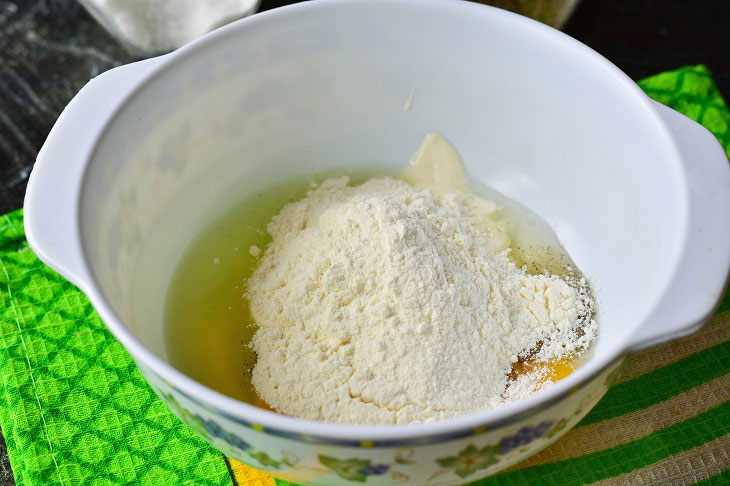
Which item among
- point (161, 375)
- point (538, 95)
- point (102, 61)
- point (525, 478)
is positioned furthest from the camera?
point (102, 61)

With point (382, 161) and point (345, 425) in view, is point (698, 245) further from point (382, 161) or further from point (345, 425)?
point (382, 161)

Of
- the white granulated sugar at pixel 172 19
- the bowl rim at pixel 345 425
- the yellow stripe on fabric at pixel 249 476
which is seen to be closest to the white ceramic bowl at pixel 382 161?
the bowl rim at pixel 345 425

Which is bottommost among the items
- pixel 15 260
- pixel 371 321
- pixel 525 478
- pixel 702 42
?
pixel 702 42

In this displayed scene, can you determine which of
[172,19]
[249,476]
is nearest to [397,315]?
[249,476]

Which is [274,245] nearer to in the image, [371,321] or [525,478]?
[371,321]

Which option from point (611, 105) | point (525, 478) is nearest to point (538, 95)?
point (611, 105)

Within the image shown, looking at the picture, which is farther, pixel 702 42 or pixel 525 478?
pixel 702 42

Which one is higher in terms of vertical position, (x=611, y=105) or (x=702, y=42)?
(x=611, y=105)

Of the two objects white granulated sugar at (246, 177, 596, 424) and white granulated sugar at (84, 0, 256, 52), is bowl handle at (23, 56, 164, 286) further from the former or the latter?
white granulated sugar at (84, 0, 256, 52)
